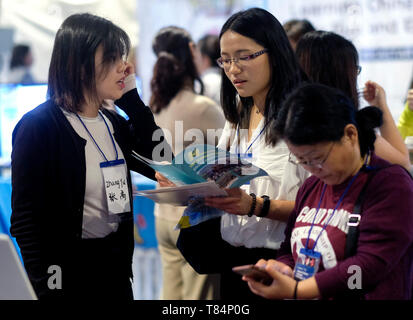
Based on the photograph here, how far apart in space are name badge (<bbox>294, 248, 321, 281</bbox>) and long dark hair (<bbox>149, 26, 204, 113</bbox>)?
1587 mm

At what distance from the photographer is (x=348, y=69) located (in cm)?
187

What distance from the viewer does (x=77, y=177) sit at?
1577mm

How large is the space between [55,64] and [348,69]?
94 centimetres

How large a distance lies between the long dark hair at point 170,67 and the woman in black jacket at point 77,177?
1056 mm

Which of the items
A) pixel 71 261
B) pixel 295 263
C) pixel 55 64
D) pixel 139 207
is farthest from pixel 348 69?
pixel 139 207

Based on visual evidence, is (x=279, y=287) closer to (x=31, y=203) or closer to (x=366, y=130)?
(x=366, y=130)

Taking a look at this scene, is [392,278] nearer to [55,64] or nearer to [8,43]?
[55,64]

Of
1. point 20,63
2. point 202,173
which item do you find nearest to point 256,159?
point 202,173

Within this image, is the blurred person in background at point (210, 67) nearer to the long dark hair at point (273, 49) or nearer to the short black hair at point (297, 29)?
the short black hair at point (297, 29)

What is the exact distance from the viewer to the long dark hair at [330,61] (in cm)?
185

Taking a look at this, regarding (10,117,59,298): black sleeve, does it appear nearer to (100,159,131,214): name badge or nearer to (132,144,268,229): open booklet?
(100,159,131,214): name badge

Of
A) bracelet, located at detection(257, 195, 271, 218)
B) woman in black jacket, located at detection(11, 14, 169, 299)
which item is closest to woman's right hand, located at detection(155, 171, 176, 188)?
woman in black jacket, located at detection(11, 14, 169, 299)

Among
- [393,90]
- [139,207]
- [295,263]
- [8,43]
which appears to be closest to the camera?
[295,263]

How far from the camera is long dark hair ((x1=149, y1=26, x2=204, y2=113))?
284 cm
